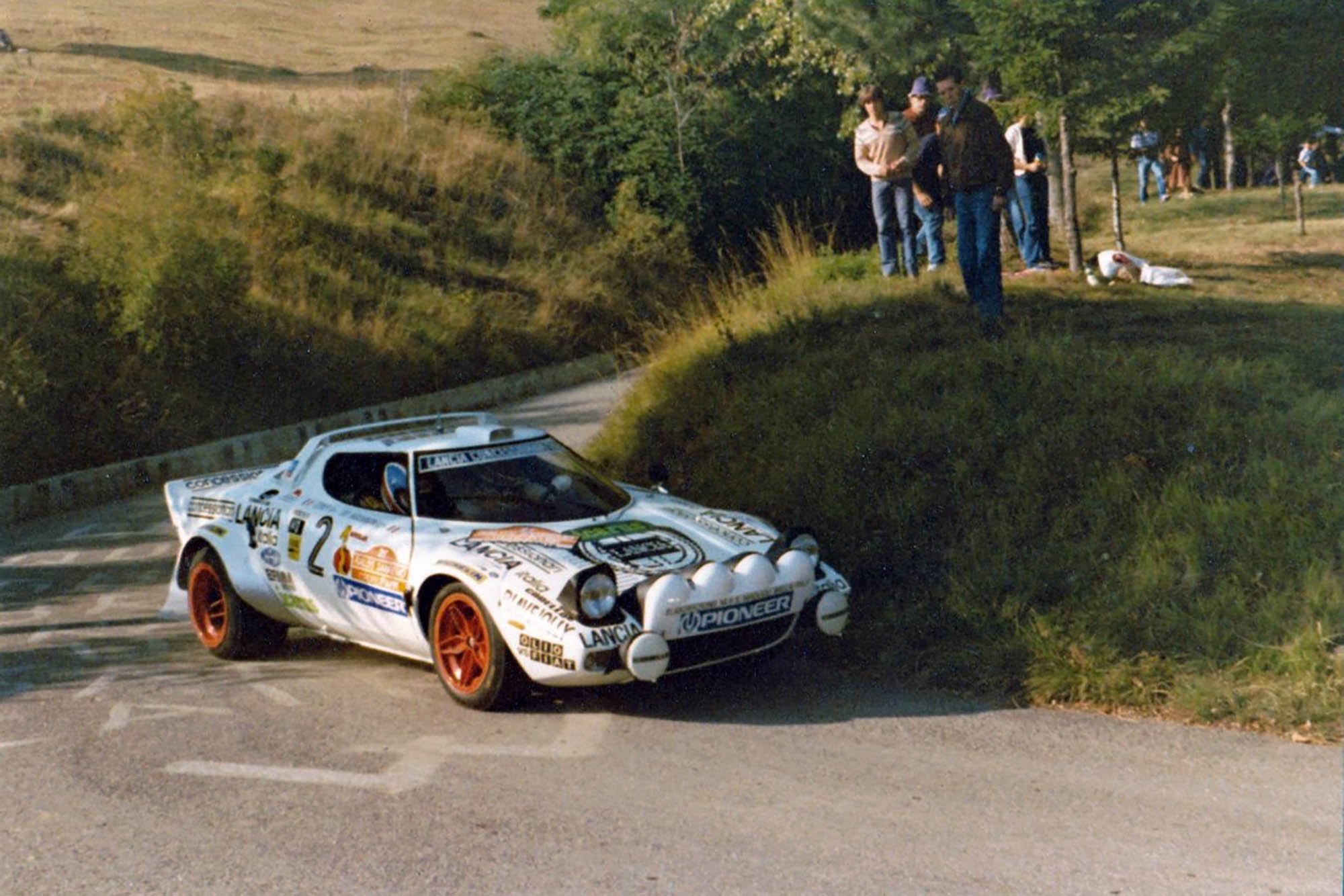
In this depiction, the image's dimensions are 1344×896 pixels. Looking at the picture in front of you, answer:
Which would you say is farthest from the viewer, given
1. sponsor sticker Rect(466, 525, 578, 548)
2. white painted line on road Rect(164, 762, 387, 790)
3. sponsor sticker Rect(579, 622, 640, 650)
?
sponsor sticker Rect(466, 525, 578, 548)

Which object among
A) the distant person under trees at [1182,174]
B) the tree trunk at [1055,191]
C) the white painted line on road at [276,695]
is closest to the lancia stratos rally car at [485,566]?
the white painted line on road at [276,695]

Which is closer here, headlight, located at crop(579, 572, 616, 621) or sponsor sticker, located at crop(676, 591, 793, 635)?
headlight, located at crop(579, 572, 616, 621)

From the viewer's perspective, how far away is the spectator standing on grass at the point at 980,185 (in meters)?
11.6

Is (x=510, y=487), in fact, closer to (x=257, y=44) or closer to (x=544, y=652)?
Result: (x=544, y=652)

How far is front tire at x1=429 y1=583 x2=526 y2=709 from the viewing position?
22.8ft

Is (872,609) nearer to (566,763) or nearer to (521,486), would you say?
(521,486)

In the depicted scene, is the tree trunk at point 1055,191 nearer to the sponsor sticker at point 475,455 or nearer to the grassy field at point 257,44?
the grassy field at point 257,44

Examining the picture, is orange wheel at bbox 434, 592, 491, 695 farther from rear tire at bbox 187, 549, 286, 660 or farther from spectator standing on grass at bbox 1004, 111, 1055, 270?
spectator standing on grass at bbox 1004, 111, 1055, 270

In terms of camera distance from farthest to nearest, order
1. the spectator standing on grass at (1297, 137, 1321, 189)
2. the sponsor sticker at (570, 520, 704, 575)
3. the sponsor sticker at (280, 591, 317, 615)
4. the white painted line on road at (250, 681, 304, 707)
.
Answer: the spectator standing on grass at (1297, 137, 1321, 189)
the sponsor sticker at (280, 591, 317, 615)
the white painted line on road at (250, 681, 304, 707)
the sponsor sticker at (570, 520, 704, 575)

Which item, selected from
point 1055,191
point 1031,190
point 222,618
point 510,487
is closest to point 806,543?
point 510,487

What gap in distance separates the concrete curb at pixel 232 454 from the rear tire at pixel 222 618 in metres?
7.03

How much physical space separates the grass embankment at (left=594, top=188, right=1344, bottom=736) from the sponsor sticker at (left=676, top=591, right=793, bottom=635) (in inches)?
36.5

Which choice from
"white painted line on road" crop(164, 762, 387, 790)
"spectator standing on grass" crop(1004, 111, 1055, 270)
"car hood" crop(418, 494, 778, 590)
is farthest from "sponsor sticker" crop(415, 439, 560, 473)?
"spectator standing on grass" crop(1004, 111, 1055, 270)

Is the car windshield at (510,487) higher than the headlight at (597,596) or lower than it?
higher
